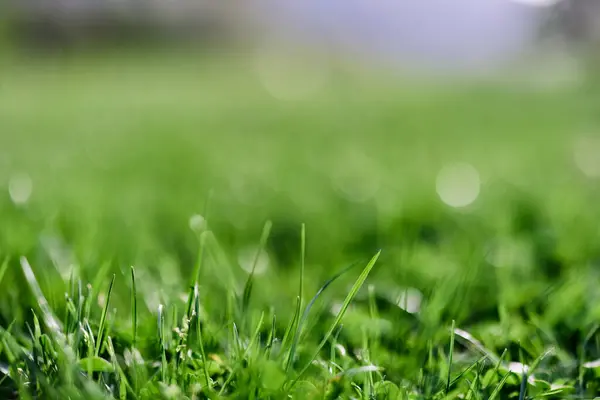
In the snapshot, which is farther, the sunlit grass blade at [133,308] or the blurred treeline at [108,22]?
the blurred treeline at [108,22]

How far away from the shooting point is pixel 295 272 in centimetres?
137

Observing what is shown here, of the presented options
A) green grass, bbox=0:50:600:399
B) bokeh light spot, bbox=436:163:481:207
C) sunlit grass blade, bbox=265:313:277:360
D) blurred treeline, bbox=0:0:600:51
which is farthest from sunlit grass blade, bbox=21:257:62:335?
blurred treeline, bbox=0:0:600:51

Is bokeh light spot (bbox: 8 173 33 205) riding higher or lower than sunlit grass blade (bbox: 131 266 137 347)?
lower

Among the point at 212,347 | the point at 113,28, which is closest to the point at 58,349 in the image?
the point at 212,347

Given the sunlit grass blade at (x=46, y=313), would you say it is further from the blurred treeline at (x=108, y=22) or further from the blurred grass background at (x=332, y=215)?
the blurred treeline at (x=108, y=22)

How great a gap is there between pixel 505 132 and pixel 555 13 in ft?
20.6

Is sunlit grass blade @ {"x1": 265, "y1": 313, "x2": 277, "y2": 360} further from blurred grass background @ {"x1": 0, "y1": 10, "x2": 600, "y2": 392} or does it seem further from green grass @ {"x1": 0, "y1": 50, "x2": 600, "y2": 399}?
blurred grass background @ {"x1": 0, "y1": 10, "x2": 600, "y2": 392}

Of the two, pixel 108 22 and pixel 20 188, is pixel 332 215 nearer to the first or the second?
pixel 20 188

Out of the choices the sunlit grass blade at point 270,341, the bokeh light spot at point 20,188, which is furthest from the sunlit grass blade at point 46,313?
the bokeh light spot at point 20,188

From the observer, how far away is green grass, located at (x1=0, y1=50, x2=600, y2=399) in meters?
0.74

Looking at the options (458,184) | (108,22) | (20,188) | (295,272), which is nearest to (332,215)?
(295,272)

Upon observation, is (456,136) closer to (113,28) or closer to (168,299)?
(168,299)

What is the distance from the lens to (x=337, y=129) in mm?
5090

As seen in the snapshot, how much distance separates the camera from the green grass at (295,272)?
0.74 meters
